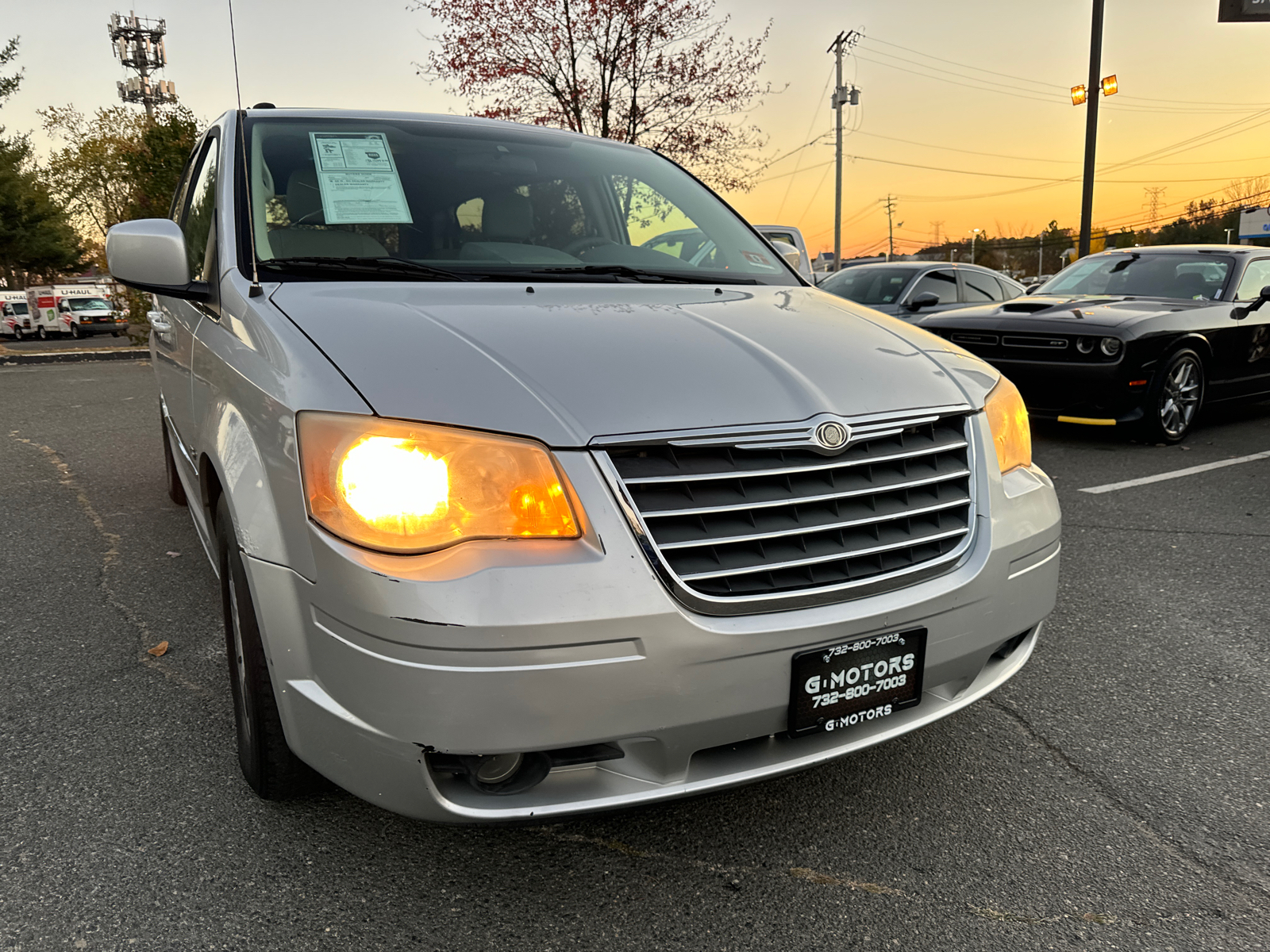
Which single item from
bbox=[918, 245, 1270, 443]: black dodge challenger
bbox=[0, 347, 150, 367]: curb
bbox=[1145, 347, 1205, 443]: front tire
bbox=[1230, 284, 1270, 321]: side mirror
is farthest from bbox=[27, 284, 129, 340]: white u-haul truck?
bbox=[1230, 284, 1270, 321]: side mirror

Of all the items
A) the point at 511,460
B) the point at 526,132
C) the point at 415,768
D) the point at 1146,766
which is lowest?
the point at 1146,766

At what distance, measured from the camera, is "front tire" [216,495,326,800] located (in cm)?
198

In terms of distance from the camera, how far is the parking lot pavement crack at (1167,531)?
4660mm

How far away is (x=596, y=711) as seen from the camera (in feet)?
5.26

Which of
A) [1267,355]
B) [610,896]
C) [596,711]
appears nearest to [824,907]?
[610,896]

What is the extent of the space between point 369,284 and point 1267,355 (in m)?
8.02

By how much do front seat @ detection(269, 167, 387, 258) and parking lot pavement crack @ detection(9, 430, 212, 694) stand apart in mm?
1393

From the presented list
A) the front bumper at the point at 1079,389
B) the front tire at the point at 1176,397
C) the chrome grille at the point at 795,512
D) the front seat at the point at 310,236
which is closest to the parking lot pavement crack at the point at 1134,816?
the chrome grille at the point at 795,512

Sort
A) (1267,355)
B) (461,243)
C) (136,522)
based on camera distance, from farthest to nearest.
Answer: (1267,355)
(136,522)
(461,243)

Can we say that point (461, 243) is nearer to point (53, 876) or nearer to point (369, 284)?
point (369, 284)

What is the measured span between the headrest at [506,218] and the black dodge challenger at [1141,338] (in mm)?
5222

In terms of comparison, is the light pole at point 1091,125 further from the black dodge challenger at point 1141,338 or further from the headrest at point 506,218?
the headrest at point 506,218

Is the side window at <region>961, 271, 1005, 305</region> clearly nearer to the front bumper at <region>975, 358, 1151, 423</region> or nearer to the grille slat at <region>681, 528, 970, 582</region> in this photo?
the front bumper at <region>975, 358, 1151, 423</region>

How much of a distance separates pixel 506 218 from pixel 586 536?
1.55m
